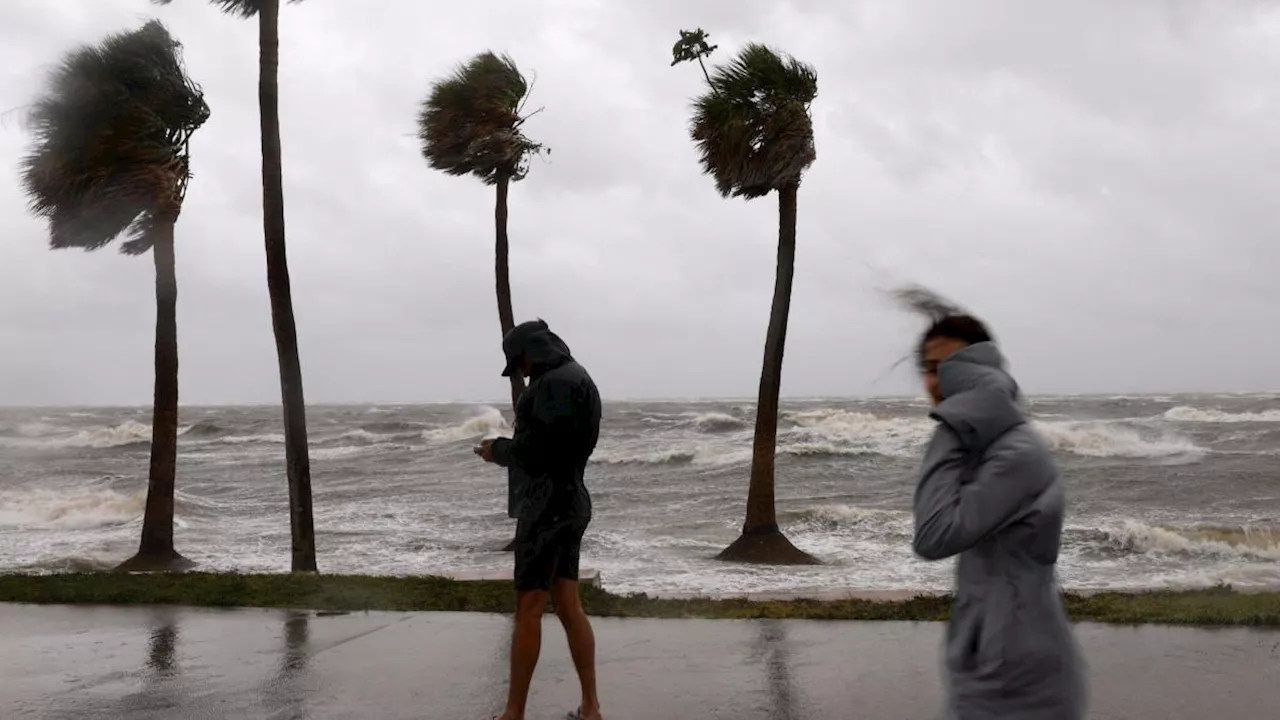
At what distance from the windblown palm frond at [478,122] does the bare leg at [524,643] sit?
14162 mm

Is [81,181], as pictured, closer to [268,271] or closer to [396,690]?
[268,271]

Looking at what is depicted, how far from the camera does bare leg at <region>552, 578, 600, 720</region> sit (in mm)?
4977

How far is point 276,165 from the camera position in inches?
526

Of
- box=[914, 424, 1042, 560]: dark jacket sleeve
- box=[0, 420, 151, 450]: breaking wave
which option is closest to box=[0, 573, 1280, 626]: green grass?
box=[914, 424, 1042, 560]: dark jacket sleeve

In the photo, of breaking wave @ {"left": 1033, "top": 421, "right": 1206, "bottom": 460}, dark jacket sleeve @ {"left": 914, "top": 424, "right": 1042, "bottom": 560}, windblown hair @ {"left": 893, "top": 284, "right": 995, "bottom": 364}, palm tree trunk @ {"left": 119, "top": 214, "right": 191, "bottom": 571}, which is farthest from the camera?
breaking wave @ {"left": 1033, "top": 421, "right": 1206, "bottom": 460}

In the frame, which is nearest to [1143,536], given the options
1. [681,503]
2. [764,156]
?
[764,156]

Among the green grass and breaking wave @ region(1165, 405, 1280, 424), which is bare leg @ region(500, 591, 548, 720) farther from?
breaking wave @ region(1165, 405, 1280, 424)

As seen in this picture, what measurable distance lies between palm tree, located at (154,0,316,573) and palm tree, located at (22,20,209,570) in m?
2.29

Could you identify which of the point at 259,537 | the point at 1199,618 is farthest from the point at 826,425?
the point at 1199,618

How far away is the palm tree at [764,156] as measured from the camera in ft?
55.3

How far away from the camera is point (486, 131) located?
Result: 18.4 meters

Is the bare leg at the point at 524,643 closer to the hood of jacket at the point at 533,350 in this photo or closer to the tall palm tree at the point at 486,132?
the hood of jacket at the point at 533,350

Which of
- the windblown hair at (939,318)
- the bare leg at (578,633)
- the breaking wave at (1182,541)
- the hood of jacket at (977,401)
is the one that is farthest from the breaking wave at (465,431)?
the hood of jacket at (977,401)

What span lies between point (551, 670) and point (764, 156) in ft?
38.0
